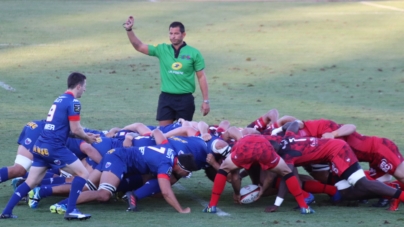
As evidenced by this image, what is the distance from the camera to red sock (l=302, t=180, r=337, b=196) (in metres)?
8.60

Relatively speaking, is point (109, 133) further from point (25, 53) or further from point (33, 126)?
point (25, 53)

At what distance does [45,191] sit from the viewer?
8289 millimetres

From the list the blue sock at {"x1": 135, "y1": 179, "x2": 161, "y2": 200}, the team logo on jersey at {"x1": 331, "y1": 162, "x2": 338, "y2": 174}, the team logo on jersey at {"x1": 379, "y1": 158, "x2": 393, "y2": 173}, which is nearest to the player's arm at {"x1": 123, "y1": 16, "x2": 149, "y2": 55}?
the blue sock at {"x1": 135, "y1": 179, "x2": 161, "y2": 200}

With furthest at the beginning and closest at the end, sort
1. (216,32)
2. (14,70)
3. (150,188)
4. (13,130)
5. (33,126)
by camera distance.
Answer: (216,32)
(14,70)
(13,130)
(33,126)
(150,188)

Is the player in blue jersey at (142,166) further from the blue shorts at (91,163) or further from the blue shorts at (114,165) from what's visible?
the blue shorts at (91,163)

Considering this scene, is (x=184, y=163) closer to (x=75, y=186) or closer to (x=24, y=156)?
(x=75, y=186)

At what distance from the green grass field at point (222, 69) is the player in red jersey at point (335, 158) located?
28 centimetres

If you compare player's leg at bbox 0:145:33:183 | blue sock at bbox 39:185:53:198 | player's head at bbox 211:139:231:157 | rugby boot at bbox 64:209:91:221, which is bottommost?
rugby boot at bbox 64:209:91:221

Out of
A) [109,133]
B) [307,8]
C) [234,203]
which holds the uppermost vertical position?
[307,8]

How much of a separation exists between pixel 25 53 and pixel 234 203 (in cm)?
1239

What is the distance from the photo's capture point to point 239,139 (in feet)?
28.2

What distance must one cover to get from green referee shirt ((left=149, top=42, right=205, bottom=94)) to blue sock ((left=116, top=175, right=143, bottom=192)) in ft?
7.26

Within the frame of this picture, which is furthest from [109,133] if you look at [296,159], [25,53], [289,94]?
[25,53]

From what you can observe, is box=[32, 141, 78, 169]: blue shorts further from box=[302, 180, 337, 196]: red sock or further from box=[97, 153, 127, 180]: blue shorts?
box=[302, 180, 337, 196]: red sock
